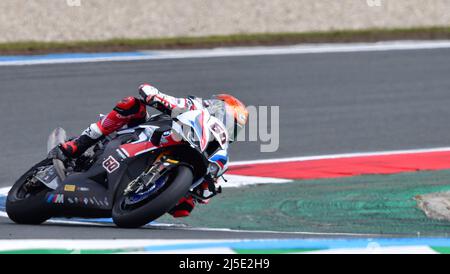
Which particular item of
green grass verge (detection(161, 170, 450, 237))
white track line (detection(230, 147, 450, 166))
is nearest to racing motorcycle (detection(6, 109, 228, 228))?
green grass verge (detection(161, 170, 450, 237))

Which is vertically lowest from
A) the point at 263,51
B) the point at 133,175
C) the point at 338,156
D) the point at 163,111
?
the point at 263,51

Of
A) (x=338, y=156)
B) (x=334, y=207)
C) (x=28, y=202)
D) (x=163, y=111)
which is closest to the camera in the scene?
(x=163, y=111)

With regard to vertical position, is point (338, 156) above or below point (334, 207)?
below

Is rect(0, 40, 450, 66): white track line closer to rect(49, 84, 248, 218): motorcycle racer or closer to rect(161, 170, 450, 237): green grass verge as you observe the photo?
rect(161, 170, 450, 237): green grass verge

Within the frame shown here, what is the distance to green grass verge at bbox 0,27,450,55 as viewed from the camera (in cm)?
1688

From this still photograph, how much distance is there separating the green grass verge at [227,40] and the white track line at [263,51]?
0.99 ft

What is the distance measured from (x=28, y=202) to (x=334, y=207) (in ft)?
8.23

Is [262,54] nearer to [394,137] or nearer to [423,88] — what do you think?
[423,88]

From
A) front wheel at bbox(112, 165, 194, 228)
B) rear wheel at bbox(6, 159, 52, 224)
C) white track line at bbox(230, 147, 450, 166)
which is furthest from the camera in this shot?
white track line at bbox(230, 147, 450, 166)

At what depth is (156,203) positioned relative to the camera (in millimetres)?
7367

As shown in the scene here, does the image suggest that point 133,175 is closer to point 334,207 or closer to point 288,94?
point 334,207

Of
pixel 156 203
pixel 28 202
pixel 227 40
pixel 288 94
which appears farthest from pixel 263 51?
pixel 156 203

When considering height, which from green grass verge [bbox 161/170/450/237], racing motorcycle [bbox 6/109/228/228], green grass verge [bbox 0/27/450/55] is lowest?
green grass verge [bbox 0/27/450/55]

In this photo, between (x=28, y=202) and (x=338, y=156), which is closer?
(x=28, y=202)
